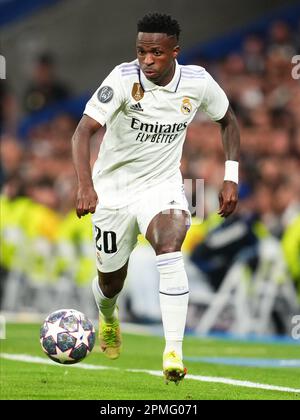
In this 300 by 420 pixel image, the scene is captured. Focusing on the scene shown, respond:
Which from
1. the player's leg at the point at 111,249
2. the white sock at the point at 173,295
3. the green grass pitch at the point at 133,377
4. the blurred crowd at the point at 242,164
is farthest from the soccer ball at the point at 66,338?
the blurred crowd at the point at 242,164

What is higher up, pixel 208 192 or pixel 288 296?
pixel 208 192

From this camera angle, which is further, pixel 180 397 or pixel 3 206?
pixel 3 206

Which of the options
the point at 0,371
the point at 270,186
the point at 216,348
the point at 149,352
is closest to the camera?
the point at 0,371

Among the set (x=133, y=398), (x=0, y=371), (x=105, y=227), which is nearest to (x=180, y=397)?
(x=133, y=398)

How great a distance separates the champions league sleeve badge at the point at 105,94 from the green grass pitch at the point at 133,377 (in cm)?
206

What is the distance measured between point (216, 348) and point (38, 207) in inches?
228

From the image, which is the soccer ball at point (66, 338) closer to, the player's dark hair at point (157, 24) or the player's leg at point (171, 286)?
the player's leg at point (171, 286)

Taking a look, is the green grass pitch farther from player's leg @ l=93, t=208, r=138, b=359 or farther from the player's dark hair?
the player's dark hair

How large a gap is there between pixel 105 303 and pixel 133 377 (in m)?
0.65

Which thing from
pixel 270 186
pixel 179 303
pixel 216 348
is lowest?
pixel 216 348

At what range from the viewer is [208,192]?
1798 centimetres

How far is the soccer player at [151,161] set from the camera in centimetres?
814

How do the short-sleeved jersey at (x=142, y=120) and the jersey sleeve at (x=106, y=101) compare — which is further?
the short-sleeved jersey at (x=142, y=120)

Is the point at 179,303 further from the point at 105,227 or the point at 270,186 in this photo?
the point at 270,186
